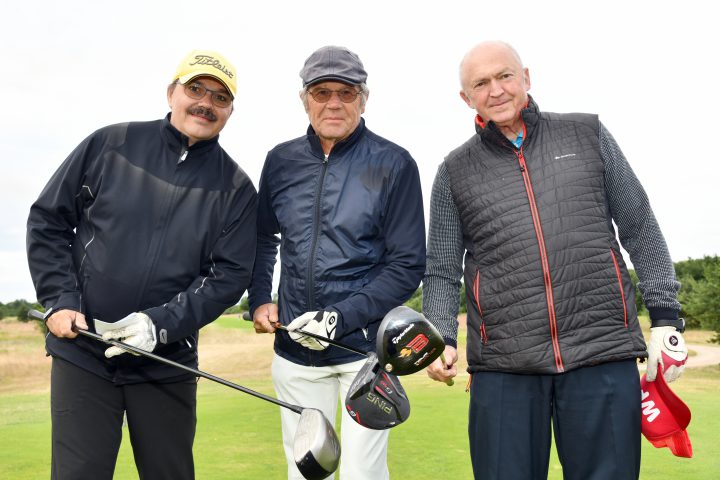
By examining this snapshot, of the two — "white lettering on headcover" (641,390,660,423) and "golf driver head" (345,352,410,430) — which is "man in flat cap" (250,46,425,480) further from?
"white lettering on headcover" (641,390,660,423)

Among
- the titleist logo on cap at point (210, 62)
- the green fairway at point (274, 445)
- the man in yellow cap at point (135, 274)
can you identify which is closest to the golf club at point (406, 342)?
the man in yellow cap at point (135, 274)

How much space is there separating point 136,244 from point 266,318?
0.62 meters

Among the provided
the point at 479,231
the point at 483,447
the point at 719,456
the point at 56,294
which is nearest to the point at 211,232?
the point at 56,294

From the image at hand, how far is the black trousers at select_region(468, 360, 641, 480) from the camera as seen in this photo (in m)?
2.79

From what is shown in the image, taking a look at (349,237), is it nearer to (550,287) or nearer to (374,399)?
(374,399)

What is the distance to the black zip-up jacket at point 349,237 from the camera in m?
3.07

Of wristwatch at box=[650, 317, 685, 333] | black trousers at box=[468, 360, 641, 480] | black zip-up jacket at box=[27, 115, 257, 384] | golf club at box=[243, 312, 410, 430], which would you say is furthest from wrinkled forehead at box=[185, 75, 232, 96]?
wristwatch at box=[650, 317, 685, 333]

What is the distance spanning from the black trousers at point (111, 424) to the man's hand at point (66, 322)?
19 centimetres

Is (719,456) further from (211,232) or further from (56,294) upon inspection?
(56,294)

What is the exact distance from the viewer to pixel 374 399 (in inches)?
109

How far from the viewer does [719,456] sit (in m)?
6.06

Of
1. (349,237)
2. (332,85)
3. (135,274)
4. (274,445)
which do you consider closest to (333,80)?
(332,85)

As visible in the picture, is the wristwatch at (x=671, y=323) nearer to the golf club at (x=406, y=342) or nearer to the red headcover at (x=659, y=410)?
the red headcover at (x=659, y=410)

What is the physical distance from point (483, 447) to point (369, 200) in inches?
41.7
